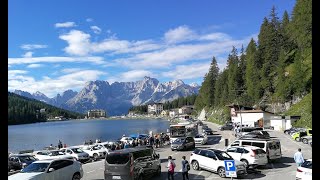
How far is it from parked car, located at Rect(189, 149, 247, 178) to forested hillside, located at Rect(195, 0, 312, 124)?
47964mm

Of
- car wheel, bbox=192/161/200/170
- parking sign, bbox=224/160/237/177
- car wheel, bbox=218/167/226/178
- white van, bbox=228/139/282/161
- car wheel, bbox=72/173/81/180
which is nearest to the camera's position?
parking sign, bbox=224/160/237/177

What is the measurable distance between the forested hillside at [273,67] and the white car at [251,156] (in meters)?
44.9

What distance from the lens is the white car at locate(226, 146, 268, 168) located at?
27562 mm

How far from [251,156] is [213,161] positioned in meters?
3.88

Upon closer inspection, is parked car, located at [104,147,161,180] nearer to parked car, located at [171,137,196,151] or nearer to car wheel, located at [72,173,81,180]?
car wheel, located at [72,173,81,180]

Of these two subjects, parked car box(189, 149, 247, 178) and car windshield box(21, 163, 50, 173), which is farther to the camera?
parked car box(189, 149, 247, 178)

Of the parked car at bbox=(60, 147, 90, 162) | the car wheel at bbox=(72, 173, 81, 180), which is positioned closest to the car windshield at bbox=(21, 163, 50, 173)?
the car wheel at bbox=(72, 173, 81, 180)

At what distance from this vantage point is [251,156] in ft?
90.7
